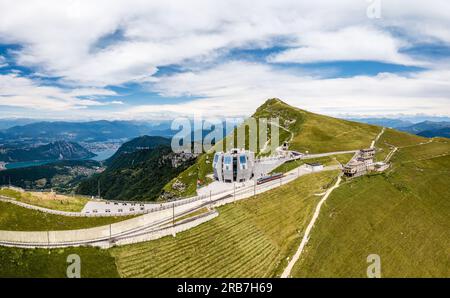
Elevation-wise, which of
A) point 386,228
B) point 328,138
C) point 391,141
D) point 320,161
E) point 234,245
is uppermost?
point 328,138

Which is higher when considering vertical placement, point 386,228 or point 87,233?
point 87,233

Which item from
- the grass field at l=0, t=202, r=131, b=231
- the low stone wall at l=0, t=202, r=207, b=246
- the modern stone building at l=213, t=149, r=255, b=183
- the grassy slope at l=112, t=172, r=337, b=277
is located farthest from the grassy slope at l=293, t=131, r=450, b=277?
the grass field at l=0, t=202, r=131, b=231

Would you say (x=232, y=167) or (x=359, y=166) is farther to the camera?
(x=359, y=166)

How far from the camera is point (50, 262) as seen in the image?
54.7 meters

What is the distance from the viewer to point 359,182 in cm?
10794

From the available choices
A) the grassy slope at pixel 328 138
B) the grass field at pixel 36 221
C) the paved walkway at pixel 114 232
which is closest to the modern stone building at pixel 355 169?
the grassy slope at pixel 328 138

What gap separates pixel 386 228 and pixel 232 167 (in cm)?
4703

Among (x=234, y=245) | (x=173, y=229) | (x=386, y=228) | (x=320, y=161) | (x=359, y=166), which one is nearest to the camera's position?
(x=173, y=229)

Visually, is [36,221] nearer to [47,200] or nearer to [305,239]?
[47,200]

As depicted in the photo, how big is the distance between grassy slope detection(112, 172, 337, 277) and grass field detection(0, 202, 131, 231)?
12.2 m

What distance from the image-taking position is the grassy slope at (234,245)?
195 feet

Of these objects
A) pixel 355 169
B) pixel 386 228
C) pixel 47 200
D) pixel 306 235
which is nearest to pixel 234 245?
pixel 306 235
